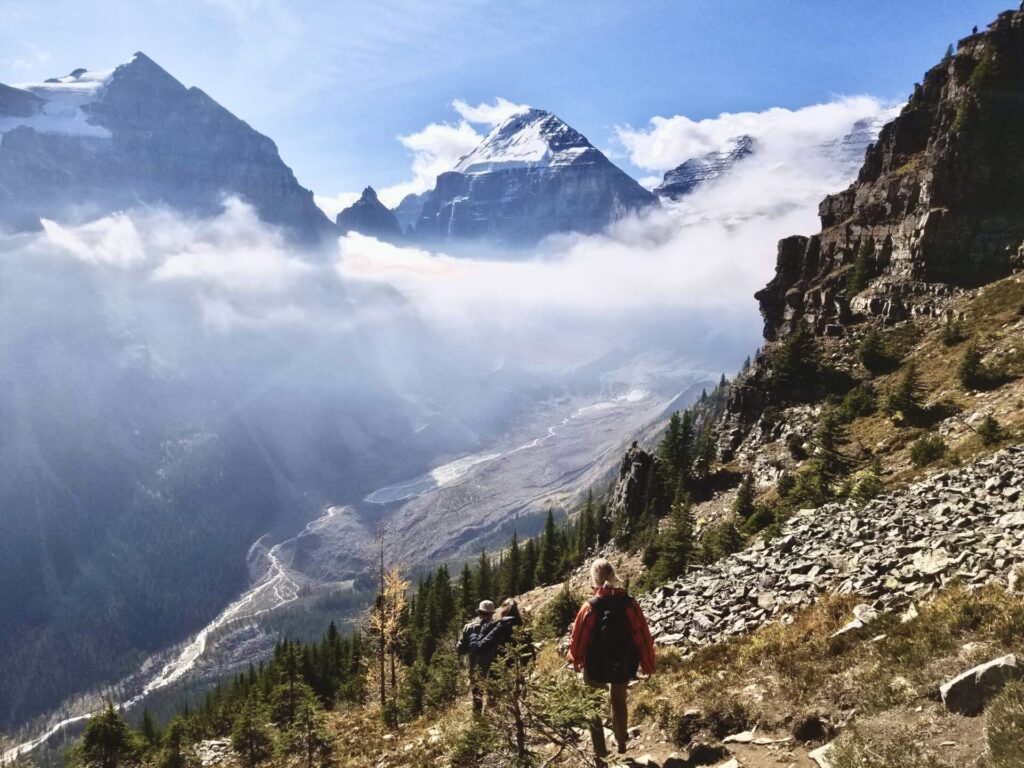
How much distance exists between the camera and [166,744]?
55.9m

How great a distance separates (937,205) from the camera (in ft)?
213

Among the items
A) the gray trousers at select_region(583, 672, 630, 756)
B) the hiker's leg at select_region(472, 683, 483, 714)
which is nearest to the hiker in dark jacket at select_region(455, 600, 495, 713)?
the hiker's leg at select_region(472, 683, 483, 714)

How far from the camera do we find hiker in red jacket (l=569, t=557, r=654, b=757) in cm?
1085

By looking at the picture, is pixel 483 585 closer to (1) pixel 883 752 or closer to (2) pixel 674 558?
(2) pixel 674 558

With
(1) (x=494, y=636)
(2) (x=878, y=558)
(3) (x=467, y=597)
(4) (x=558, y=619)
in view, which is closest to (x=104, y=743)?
(4) (x=558, y=619)

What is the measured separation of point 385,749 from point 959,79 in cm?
9383

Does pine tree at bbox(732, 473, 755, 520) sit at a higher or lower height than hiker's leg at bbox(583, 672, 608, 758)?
lower

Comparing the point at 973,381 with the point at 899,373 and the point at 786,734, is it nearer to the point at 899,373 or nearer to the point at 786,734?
the point at 899,373

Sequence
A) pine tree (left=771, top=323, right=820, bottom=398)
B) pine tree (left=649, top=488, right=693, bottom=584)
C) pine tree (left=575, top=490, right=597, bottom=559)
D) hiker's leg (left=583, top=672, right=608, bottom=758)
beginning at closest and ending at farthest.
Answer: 1. hiker's leg (left=583, top=672, right=608, bottom=758)
2. pine tree (left=649, top=488, right=693, bottom=584)
3. pine tree (left=771, top=323, right=820, bottom=398)
4. pine tree (left=575, top=490, right=597, bottom=559)

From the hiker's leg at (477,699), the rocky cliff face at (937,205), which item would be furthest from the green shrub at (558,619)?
the rocky cliff face at (937,205)

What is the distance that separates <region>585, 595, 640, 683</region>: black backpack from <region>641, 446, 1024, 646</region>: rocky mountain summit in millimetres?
7463

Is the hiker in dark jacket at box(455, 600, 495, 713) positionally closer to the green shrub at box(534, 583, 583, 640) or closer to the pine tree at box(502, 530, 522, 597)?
the green shrub at box(534, 583, 583, 640)

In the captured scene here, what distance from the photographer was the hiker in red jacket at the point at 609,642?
1085cm

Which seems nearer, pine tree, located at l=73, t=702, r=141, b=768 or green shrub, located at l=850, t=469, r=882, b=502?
green shrub, located at l=850, t=469, r=882, b=502
